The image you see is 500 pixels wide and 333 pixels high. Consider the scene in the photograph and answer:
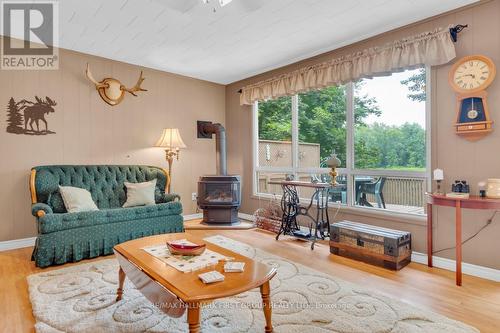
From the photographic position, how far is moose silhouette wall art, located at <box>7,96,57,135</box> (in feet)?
11.5

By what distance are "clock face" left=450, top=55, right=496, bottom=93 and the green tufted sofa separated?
347 centimetres

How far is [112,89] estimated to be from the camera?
4184 millimetres

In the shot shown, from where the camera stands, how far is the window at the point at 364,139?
3160 mm

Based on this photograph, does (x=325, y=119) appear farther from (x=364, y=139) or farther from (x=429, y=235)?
(x=429, y=235)

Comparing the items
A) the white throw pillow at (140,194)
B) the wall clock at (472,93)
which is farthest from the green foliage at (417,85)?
the white throw pillow at (140,194)

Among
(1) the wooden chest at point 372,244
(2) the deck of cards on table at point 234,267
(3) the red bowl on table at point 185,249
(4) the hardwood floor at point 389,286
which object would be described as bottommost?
(4) the hardwood floor at point 389,286

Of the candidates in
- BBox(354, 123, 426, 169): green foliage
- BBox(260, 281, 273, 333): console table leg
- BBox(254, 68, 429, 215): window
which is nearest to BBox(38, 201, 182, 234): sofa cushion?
BBox(254, 68, 429, 215): window

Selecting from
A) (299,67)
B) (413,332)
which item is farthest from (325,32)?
(413,332)

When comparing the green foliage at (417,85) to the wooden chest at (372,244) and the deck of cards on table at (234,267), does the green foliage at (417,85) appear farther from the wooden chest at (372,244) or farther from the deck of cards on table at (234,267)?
the deck of cards on table at (234,267)

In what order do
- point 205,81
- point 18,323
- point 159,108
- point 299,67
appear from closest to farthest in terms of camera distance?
1. point 18,323
2. point 299,67
3. point 159,108
4. point 205,81

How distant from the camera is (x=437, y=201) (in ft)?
8.54

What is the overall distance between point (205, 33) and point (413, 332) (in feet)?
11.1

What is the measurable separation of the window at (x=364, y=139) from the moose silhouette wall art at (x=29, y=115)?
3.26 m

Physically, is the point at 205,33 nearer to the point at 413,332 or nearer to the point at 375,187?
the point at 375,187
